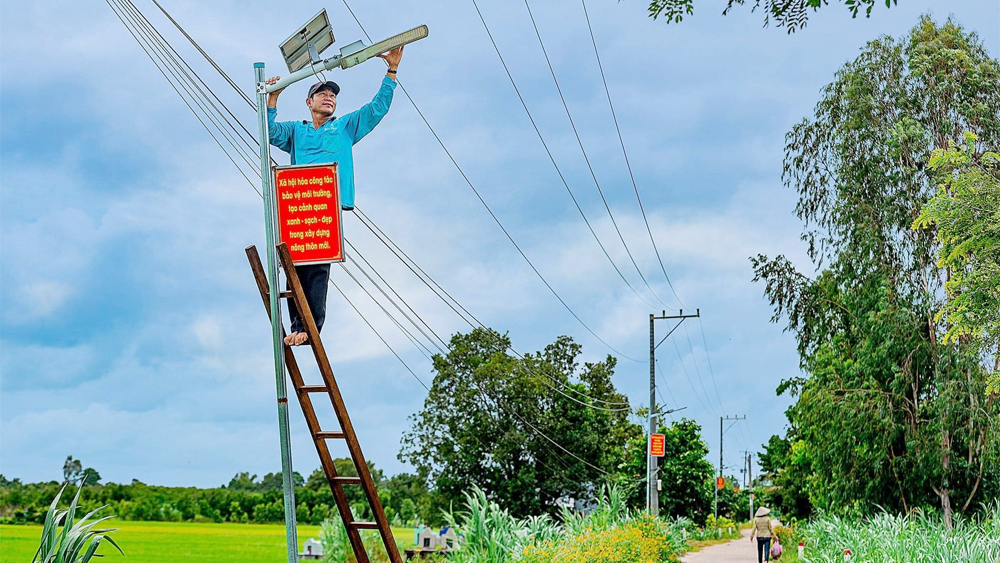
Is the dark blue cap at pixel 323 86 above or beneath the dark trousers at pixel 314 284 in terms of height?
above

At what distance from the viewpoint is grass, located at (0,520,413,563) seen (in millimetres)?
44156

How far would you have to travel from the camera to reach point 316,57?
6.22 m

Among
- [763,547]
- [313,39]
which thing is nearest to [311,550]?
[763,547]

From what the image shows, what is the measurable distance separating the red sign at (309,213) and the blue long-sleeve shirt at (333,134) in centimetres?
18

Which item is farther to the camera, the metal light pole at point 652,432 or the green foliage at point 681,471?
the green foliage at point 681,471

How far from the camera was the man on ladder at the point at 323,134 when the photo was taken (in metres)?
6.08

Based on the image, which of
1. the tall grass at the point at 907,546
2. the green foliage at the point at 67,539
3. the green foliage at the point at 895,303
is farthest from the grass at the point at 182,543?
the green foliage at the point at 67,539

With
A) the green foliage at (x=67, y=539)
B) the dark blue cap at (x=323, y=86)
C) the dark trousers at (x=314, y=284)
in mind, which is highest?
the dark blue cap at (x=323, y=86)

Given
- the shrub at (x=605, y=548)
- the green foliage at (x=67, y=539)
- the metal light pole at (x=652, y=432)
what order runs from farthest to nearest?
the metal light pole at (x=652, y=432), the shrub at (x=605, y=548), the green foliage at (x=67, y=539)

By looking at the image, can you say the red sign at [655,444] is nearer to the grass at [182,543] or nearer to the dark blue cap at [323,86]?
the grass at [182,543]

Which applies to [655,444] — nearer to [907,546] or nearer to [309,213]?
[907,546]

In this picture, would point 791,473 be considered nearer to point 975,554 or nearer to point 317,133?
point 975,554

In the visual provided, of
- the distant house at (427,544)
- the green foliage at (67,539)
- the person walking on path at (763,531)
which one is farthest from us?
the distant house at (427,544)

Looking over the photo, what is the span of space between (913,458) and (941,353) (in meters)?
2.53
